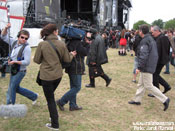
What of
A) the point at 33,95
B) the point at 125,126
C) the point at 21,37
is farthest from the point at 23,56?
the point at 125,126

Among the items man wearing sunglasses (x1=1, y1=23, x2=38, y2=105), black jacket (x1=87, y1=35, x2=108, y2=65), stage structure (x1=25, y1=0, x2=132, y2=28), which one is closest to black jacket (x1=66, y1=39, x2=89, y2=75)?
man wearing sunglasses (x1=1, y1=23, x2=38, y2=105)

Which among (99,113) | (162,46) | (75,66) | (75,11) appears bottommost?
(99,113)

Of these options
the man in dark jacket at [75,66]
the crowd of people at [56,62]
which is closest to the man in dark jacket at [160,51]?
the crowd of people at [56,62]

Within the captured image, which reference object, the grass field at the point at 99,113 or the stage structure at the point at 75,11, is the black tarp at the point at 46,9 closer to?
the stage structure at the point at 75,11

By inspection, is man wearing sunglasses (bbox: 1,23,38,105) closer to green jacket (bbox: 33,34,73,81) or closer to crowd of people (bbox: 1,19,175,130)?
crowd of people (bbox: 1,19,175,130)

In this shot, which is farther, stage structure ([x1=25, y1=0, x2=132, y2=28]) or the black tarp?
stage structure ([x1=25, y1=0, x2=132, y2=28])

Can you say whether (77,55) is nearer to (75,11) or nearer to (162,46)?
(162,46)

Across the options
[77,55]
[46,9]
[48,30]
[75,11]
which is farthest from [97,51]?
[75,11]

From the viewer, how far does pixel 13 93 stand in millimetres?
4004

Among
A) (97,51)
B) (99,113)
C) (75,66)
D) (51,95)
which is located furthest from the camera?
(97,51)

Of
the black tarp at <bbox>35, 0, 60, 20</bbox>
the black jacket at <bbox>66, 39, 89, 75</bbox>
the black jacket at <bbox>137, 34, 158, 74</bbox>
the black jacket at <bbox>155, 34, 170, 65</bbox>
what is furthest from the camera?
the black tarp at <bbox>35, 0, 60, 20</bbox>

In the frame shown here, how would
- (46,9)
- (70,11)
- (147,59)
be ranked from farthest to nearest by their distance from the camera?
(70,11) < (46,9) < (147,59)

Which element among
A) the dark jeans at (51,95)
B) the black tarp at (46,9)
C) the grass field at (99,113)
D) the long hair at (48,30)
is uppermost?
the black tarp at (46,9)

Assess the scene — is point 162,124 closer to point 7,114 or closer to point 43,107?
point 43,107
